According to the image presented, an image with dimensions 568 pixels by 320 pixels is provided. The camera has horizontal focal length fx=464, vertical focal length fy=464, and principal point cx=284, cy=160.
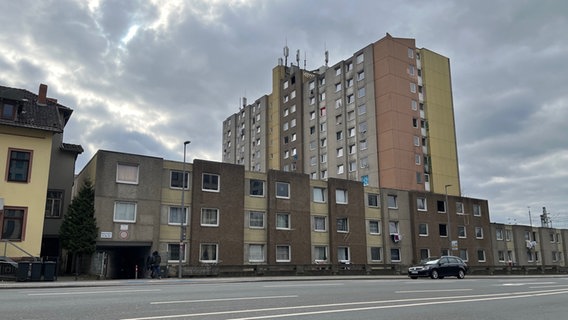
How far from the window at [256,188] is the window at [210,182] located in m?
3.28

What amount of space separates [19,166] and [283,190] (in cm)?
1997

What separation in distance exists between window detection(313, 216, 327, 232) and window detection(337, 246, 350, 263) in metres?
2.38

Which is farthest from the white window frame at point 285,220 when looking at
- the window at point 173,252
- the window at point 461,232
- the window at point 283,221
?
the window at point 461,232

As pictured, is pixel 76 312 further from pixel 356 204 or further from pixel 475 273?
pixel 475 273

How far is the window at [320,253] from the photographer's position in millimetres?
41250

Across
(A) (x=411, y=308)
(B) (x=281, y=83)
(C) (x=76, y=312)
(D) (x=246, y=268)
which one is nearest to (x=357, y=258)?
(D) (x=246, y=268)

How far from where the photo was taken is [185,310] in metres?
10.4

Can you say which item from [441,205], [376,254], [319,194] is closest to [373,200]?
[376,254]

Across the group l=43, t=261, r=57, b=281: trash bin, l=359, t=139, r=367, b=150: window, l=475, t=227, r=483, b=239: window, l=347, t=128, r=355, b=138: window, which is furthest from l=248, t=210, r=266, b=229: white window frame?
l=347, t=128, r=355, b=138: window

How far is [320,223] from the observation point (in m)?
42.2

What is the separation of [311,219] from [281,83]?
49.6 m

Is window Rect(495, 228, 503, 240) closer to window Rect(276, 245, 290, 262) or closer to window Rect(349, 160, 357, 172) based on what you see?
window Rect(349, 160, 357, 172)

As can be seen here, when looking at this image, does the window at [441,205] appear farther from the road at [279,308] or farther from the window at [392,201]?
the road at [279,308]

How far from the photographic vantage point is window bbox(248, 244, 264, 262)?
37.4 m
